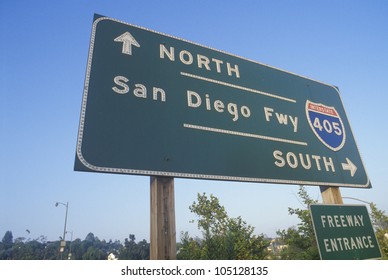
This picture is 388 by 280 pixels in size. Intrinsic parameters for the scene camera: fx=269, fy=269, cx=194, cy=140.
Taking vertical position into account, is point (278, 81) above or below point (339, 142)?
above

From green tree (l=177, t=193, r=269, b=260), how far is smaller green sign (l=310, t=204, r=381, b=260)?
16477mm

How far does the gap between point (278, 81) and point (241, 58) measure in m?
0.78

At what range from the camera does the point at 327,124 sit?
15.7ft

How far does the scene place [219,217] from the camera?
2717cm

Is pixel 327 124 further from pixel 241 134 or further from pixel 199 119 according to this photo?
pixel 199 119

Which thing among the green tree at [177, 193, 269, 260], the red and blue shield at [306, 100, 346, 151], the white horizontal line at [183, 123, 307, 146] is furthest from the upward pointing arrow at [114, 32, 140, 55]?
the green tree at [177, 193, 269, 260]

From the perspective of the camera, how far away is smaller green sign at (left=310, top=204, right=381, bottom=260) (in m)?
3.30

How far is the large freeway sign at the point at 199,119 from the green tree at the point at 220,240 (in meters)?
16.5

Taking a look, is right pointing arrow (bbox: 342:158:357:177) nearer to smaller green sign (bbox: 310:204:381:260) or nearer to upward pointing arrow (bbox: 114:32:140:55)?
smaller green sign (bbox: 310:204:381:260)

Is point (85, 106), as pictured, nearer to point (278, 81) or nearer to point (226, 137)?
point (226, 137)

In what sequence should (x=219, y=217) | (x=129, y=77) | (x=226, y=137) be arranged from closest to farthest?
1. (x=129, y=77)
2. (x=226, y=137)
3. (x=219, y=217)

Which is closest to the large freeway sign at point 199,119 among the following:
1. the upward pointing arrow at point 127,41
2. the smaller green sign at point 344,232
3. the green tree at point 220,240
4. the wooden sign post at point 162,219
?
the upward pointing arrow at point 127,41
